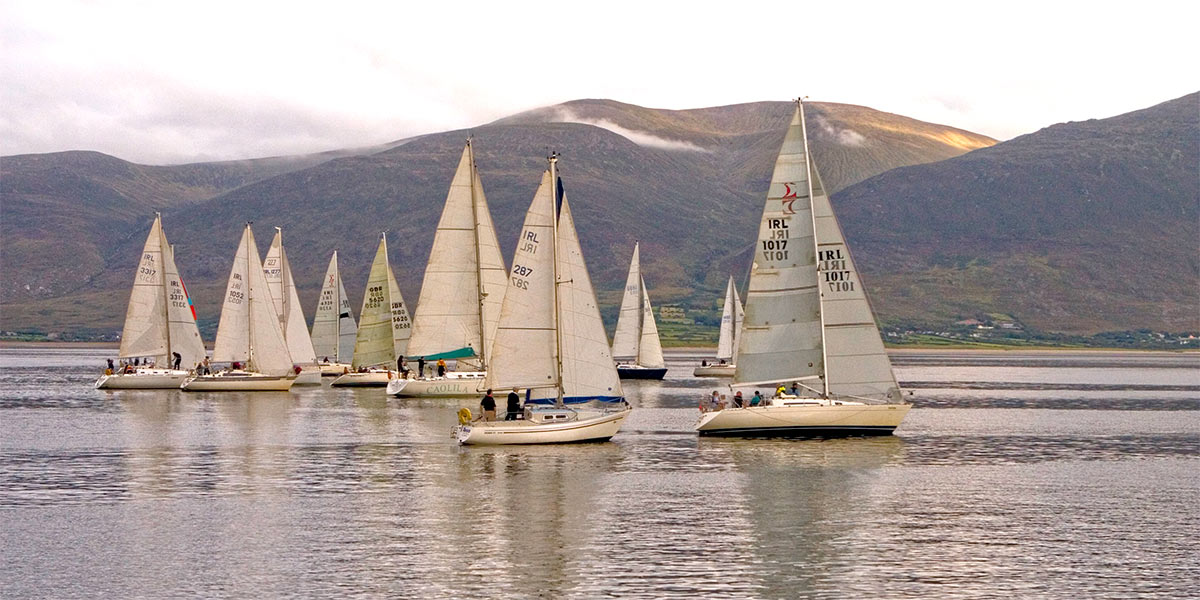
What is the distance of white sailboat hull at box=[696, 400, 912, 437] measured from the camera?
6575 centimetres

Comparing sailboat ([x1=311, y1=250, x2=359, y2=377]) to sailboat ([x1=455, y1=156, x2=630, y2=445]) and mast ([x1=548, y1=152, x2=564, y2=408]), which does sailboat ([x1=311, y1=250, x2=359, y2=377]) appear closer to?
sailboat ([x1=455, y1=156, x2=630, y2=445])

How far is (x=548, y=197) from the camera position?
62.9 meters

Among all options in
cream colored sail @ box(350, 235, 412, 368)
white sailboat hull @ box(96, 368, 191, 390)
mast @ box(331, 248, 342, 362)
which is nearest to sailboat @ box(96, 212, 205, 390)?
white sailboat hull @ box(96, 368, 191, 390)

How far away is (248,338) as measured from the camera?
10869 cm

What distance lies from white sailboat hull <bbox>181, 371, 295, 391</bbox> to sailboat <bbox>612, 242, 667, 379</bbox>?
43.8m

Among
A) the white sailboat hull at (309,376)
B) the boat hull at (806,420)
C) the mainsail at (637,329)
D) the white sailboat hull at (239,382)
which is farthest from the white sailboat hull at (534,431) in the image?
the mainsail at (637,329)

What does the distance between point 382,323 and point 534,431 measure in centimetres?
5809

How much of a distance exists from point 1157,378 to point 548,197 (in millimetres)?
147741

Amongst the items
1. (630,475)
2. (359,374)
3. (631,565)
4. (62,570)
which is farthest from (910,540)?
(359,374)

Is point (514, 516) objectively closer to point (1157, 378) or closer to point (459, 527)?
point (459, 527)

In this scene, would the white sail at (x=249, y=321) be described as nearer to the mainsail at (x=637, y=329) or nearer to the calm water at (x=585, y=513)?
the calm water at (x=585, y=513)

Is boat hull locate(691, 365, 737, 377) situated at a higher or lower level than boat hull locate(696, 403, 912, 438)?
higher

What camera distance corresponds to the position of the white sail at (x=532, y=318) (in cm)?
6253

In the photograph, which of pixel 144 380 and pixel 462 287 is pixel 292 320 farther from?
pixel 462 287
